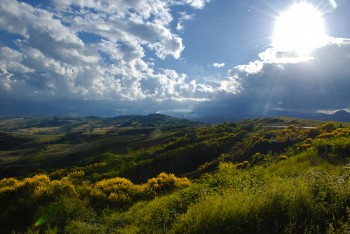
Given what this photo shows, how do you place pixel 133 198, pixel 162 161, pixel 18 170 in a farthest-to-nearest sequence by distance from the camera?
pixel 18 170, pixel 162 161, pixel 133 198

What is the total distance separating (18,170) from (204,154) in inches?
2229

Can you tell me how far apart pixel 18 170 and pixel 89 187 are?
235ft

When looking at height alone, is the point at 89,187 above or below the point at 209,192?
below

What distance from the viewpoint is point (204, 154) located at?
46812 millimetres

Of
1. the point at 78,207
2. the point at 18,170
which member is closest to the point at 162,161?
the point at 78,207

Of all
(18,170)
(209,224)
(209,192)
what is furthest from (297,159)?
(18,170)

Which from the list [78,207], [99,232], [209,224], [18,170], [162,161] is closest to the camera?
[209,224]

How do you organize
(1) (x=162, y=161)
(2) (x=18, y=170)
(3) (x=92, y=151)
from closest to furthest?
(1) (x=162, y=161), (2) (x=18, y=170), (3) (x=92, y=151)

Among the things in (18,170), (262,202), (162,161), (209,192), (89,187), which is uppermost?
(262,202)

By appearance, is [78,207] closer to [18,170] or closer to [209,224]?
[209,224]

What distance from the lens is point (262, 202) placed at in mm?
9070

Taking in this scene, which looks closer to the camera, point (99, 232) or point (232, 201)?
point (232, 201)

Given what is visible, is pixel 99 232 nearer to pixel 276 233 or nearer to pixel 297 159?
pixel 276 233

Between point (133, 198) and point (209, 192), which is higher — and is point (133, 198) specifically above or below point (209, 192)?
below
